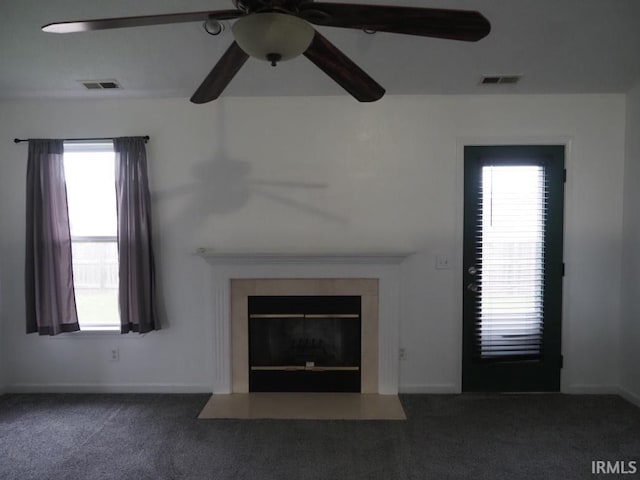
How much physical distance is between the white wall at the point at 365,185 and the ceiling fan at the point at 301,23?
168 centimetres

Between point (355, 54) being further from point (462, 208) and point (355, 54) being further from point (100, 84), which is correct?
point (100, 84)

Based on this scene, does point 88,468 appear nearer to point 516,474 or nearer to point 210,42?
point 516,474

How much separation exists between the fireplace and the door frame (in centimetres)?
86

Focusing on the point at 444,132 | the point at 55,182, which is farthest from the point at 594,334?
the point at 55,182

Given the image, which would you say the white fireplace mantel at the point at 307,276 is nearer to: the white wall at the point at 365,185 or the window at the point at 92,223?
the white wall at the point at 365,185

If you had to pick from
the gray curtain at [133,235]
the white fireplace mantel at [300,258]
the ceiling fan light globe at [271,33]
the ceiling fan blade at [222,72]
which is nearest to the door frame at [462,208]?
the white fireplace mantel at [300,258]

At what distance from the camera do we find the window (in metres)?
3.12

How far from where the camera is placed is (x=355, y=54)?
2572 millimetres

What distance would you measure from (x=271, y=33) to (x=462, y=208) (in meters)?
2.43

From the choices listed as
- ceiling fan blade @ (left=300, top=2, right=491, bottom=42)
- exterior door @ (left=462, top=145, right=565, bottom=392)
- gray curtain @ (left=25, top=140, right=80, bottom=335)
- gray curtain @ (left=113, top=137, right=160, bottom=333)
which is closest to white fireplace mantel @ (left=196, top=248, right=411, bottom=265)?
gray curtain @ (left=113, top=137, right=160, bottom=333)

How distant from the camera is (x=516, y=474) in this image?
211 cm

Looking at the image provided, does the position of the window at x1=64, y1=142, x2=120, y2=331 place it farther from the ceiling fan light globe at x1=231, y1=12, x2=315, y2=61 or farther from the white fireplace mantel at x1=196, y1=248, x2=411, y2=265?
the ceiling fan light globe at x1=231, y1=12, x2=315, y2=61

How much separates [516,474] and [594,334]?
1.64m

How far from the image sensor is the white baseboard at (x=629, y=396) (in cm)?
286
